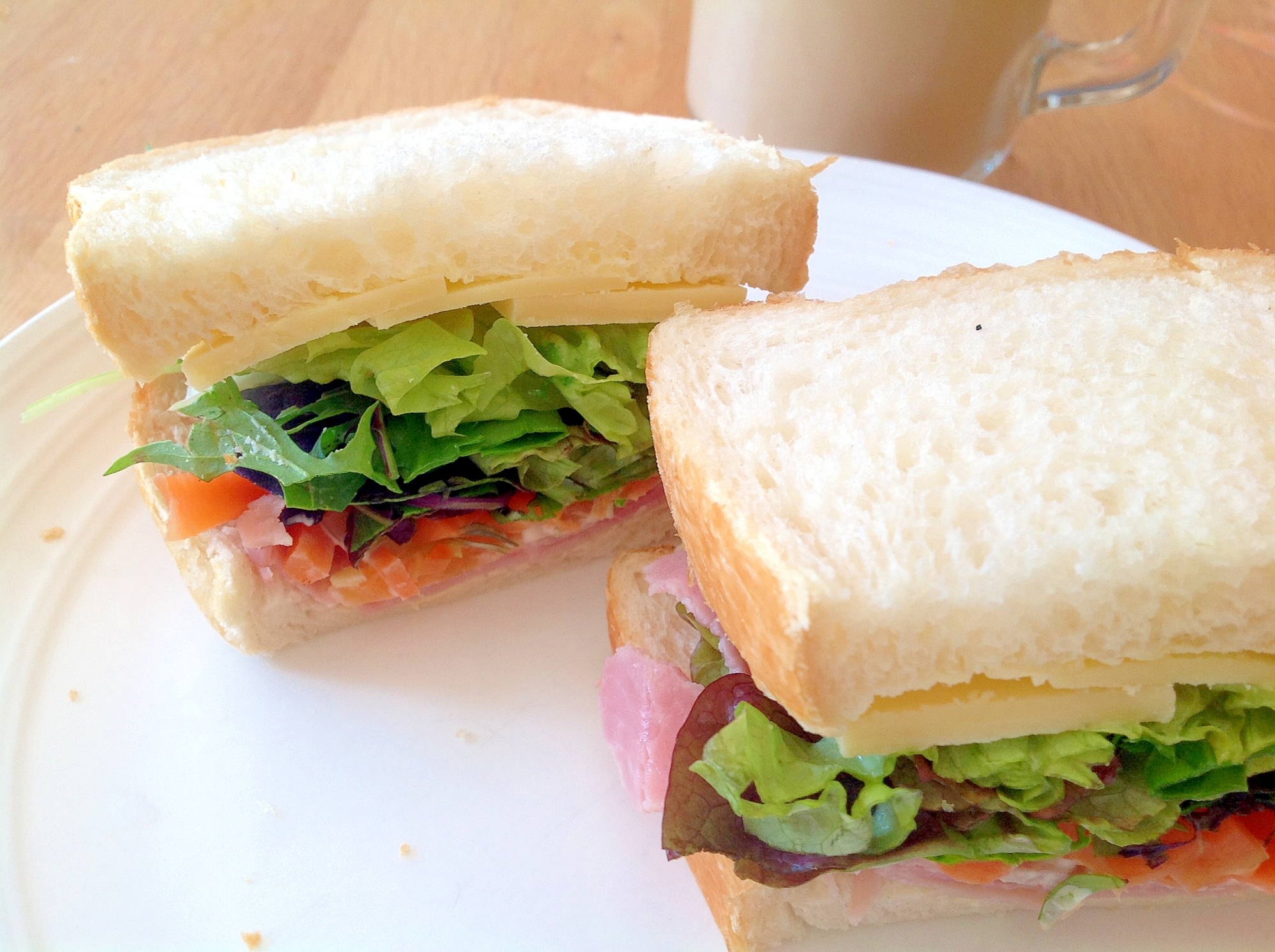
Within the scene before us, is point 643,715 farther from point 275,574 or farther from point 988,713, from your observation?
point 275,574

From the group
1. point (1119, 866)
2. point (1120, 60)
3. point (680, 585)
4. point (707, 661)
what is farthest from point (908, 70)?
point (1119, 866)

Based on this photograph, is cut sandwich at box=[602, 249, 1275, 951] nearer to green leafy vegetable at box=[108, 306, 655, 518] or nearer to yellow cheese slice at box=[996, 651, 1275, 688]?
yellow cheese slice at box=[996, 651, 1275, 688]

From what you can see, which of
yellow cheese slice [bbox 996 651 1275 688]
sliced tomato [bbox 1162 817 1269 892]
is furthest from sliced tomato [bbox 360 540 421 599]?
sliced tomato [bbox 1162 817 1269 892]

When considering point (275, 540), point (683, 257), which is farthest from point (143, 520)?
point (683, 257)

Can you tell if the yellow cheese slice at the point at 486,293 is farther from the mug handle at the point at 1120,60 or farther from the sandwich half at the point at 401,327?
the mug handle at the point at 1120,60

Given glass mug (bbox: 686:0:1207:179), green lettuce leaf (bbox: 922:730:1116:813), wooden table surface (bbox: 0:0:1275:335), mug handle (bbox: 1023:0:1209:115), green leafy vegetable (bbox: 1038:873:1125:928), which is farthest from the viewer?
wooden table surface (bbox: 0:0:1275:335)

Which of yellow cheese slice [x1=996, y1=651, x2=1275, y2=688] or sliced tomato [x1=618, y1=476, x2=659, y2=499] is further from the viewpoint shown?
sliced tomato [x1=618, y1=476, x2=659, y2=499]

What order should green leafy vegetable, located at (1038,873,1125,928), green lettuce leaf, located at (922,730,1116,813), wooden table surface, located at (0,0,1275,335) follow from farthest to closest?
wooden table surface, located at (0,0,1275,335) → green leafy vegetable, located at (1038,873,1125,928) → green lettuce leaf, located at (922,730,1116,813)
